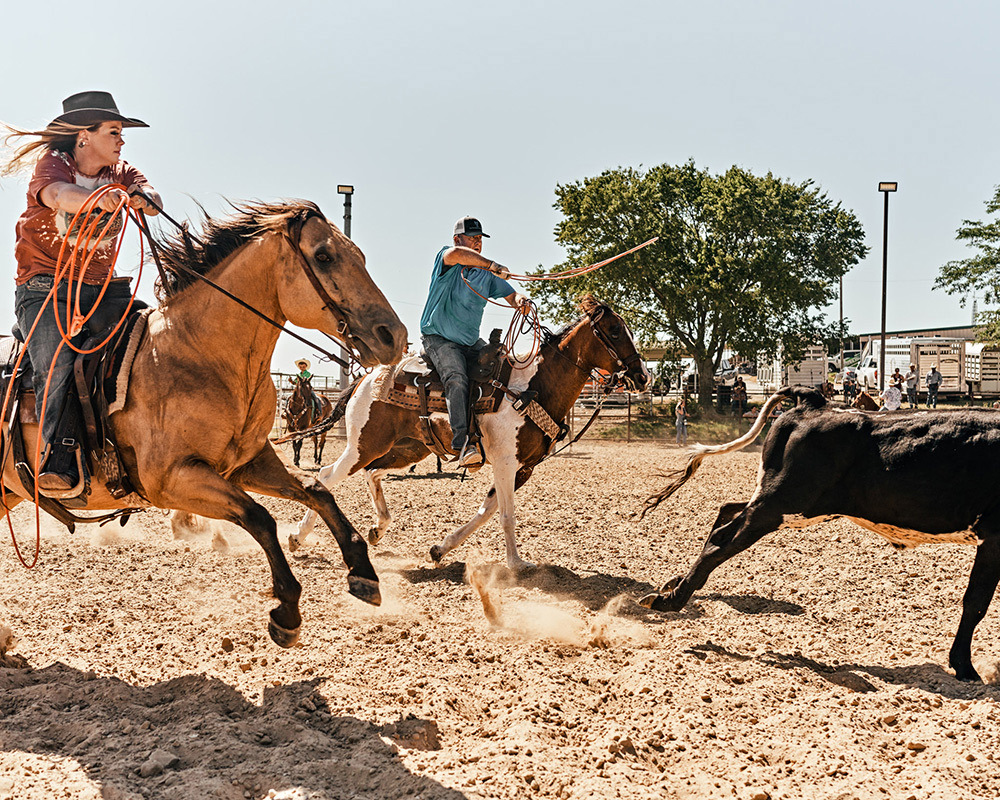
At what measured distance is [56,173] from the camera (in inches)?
176

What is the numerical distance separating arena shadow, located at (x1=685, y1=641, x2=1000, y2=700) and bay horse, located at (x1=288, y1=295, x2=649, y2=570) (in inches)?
115

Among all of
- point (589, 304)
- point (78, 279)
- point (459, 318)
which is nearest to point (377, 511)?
point (459, 318)

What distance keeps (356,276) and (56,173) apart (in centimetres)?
182

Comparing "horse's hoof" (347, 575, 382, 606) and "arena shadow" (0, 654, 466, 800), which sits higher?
"horse's hoof" (347, 575, 382, 606)

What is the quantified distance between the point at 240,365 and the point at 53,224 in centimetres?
149

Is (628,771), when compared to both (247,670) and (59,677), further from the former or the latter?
(59,677)

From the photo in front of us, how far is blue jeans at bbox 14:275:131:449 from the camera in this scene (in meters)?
4.38

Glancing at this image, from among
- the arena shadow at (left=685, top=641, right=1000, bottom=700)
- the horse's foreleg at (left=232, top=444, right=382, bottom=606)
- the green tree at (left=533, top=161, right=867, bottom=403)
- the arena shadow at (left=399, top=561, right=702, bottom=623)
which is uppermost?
the green tree at (left=533, top=161, right=867, bottom=403)

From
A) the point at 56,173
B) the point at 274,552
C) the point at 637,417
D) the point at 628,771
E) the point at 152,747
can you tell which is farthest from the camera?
the point at 637,417

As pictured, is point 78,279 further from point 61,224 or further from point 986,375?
point 986,375

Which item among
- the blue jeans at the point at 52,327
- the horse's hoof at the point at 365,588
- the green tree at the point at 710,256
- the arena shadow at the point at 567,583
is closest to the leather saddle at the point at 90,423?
the blue jeans at the point at 52,327

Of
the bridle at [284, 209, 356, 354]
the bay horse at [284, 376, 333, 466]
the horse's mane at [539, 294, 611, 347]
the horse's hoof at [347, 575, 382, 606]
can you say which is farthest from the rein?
the bay horse at [284, 376, 333, 466]

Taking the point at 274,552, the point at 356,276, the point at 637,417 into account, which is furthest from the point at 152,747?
the point at 637,417

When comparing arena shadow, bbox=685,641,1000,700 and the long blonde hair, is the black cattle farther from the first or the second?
the long blonde hair
